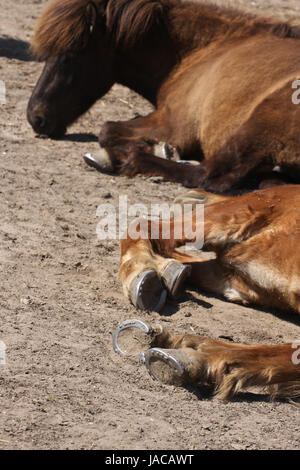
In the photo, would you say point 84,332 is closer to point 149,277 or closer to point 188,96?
point 149,277

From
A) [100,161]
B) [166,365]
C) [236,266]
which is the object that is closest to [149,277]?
[236,266]

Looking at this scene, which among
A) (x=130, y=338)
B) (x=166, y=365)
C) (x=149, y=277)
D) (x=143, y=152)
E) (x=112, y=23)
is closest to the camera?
(x=166, y=365)

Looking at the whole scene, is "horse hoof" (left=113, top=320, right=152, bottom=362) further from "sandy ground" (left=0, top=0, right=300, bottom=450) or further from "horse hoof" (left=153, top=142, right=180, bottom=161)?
"horse hoof" (left=153, top=142, right=180, bottom=161)

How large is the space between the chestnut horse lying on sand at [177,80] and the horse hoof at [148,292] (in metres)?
2.35

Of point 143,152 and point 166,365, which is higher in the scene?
point 166,365

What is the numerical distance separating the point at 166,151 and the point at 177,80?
2.73ft

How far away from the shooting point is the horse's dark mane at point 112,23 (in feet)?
21.8

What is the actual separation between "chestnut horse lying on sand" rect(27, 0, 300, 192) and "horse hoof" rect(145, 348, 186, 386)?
3080 mm

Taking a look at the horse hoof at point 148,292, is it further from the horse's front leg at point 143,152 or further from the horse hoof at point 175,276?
the horse's front leg at point 143,152

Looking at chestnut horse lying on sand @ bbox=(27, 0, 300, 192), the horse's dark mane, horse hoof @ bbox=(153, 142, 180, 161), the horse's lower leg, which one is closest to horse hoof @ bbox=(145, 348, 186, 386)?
the horse's lower leg

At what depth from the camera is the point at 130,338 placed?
128 inches

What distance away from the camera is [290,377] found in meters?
3.12
